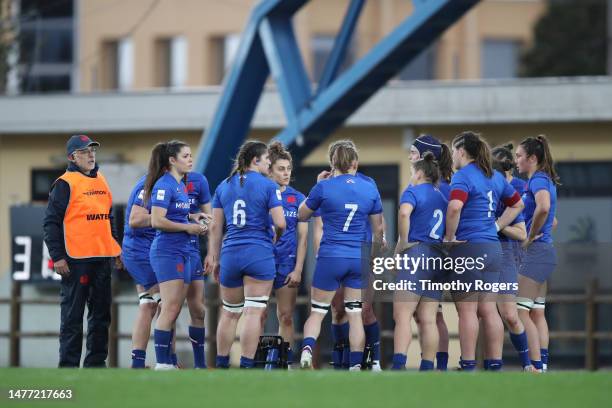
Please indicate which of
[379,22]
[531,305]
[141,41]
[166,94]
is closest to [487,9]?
[379,22]

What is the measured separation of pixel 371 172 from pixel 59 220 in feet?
33.0

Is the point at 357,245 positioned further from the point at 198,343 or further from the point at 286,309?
the point at 198,343

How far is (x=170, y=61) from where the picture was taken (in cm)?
4888

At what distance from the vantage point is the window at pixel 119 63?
47750mm

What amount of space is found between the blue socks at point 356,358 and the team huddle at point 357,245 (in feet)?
0.04

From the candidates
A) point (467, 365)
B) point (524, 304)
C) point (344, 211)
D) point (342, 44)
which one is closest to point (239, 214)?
point (344, 211)

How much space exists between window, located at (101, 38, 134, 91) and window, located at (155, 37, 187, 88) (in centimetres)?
81

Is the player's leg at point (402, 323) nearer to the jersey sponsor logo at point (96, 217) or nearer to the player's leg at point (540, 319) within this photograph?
the player's leg at point (540, 319)

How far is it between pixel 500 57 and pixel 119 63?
12.7 m

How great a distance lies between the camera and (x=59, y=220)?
13.3 meters

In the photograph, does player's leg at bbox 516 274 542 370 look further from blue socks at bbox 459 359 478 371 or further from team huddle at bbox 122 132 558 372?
blue socks at bbox 459 359 478 371

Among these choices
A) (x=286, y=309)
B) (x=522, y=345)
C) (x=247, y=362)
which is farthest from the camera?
(x=286, y=309)

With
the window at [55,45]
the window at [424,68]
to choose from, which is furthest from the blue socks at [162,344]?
the window at [55,45]

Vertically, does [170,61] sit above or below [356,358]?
above
